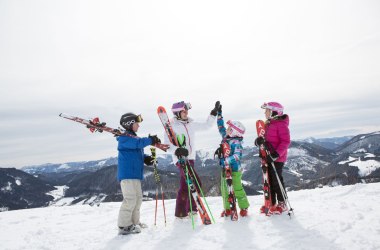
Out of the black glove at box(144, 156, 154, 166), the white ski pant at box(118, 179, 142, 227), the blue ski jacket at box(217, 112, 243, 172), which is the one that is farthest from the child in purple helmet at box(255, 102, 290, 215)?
the white ski pant at box(118, 179, 142, 227)

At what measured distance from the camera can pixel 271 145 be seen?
6801 millimetres

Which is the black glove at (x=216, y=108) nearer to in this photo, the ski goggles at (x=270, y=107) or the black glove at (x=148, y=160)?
the ski goggles at (x=270, y=107)

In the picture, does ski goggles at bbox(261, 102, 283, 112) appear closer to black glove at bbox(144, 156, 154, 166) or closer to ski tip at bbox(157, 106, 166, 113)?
ski tip at bbox(157, 106, 166, 113)

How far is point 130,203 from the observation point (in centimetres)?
662

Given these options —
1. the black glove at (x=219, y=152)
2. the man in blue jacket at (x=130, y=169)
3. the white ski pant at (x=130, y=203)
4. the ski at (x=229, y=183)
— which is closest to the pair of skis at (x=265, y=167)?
the ski at (x=229, y=183)

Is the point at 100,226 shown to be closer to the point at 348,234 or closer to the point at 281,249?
the point at 281,249

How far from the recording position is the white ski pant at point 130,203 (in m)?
6.53

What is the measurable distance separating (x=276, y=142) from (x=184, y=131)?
7.15 feet

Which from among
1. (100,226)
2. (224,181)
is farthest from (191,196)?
(100,226)

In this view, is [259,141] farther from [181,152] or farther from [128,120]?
[128,120]

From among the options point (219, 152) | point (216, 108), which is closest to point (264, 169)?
point (219, 152)

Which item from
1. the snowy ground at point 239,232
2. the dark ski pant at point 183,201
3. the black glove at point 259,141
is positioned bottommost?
the snowy ground at point 239,232

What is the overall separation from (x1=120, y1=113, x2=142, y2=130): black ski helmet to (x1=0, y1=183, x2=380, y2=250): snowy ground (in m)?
2.38

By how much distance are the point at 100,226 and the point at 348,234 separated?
5800 mm
